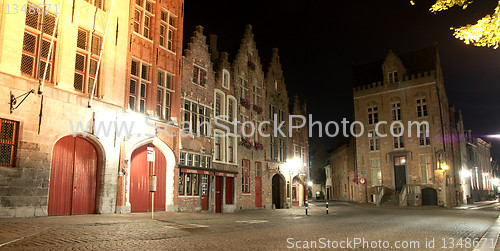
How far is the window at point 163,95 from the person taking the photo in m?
20.0

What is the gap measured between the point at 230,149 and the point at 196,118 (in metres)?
4.57

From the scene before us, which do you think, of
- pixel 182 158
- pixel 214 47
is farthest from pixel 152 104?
pixel 214 47

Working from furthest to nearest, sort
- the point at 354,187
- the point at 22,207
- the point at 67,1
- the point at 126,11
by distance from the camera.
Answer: the point at 354,187 → the point at 126,11 → the point at 67,1 → the point at 22,207

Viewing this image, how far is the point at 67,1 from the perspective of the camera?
50.5 feet

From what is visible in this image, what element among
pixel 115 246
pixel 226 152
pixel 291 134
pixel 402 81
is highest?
pixel 402 81

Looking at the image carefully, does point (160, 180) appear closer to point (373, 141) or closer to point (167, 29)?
point (167, 29)

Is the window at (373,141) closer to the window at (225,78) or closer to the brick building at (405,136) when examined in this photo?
the brick building at (405,136)

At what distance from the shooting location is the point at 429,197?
38.8m

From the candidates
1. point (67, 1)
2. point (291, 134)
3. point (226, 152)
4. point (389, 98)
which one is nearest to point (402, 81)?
point (389, 98)

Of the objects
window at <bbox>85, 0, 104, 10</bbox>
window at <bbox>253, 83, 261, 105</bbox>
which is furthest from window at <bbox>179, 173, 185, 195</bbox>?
window at <bbox>253, 83, 261, 105</bbox>

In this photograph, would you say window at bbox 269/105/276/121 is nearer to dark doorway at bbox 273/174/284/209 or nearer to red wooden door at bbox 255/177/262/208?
dark doorway at bbox 273/174/284/209

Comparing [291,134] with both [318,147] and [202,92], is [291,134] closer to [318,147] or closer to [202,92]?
[202,92]

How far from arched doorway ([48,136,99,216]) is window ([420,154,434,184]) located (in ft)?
113

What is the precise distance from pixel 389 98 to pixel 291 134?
49.7ft
